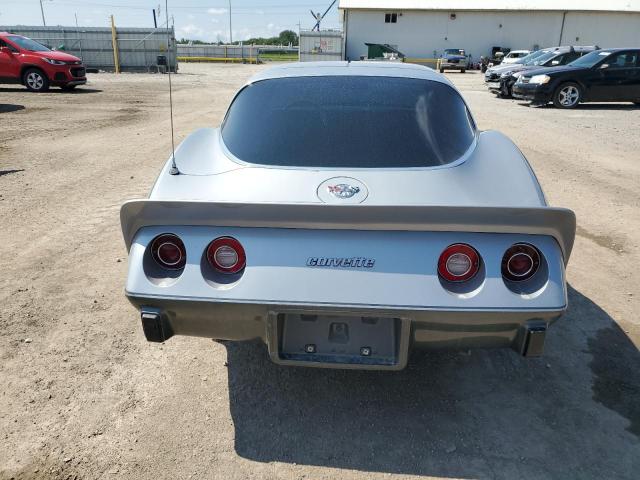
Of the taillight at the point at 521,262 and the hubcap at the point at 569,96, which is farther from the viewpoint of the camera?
the hubcap at the point at 569,96

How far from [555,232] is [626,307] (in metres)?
1.93

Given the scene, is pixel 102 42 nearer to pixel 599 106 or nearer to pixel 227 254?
pixel 599 106

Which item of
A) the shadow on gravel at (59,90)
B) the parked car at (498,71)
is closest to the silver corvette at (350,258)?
the shadow on gravel at (59,90)

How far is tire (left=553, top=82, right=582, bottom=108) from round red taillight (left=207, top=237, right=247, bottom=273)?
14.3 metres

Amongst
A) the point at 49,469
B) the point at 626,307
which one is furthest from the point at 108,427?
the point at 626,307

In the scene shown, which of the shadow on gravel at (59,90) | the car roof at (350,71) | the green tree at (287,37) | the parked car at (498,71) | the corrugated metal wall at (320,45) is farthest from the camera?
the green tree at (287,37)

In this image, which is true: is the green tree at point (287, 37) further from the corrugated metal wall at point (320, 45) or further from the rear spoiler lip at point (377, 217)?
the rear spoiler lip at point (377, 217)

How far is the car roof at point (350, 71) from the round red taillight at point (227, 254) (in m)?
1.35

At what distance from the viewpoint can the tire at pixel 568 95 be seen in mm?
13867

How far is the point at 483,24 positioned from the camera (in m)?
43.7

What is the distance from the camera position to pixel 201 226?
218cm

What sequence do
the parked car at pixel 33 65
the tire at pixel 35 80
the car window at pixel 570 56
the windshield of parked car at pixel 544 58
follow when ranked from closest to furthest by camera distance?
the parked car at pixel 33 65 → the tire at pixel 35 80 → the car window at pixel 570 56 → the windshield of parked car at pixel 544 58

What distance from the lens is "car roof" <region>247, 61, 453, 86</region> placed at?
9.92ft

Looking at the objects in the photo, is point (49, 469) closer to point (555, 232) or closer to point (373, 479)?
point (373, 479)
